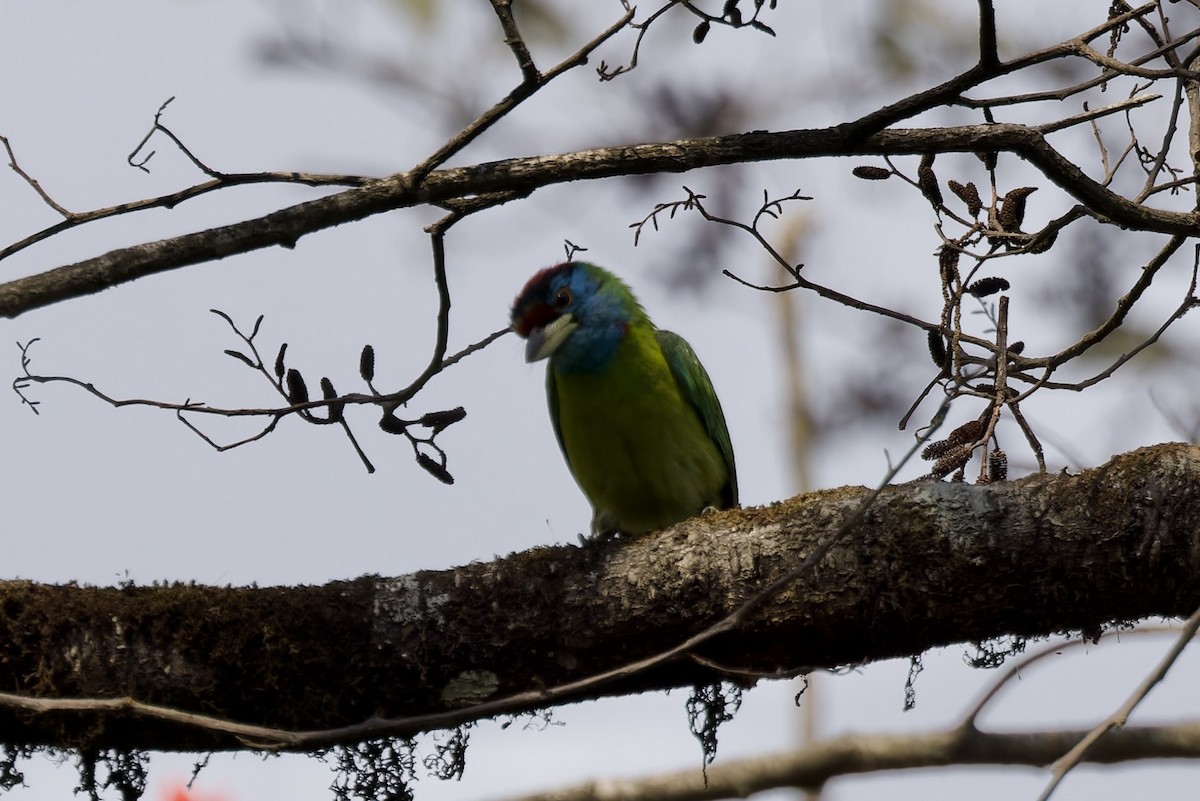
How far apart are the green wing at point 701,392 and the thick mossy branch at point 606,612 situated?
161cm

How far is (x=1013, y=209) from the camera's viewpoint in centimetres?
371

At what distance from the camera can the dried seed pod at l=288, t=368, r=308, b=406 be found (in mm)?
3371

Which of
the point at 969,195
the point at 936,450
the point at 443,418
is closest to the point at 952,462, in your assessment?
the point at 936,450

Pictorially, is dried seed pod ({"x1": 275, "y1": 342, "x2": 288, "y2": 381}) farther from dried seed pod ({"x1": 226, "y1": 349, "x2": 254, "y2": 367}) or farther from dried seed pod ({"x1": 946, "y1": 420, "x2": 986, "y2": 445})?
dried seed pod ({"x1": 946, "y1": 420, "x2": 986, "y2": 445})

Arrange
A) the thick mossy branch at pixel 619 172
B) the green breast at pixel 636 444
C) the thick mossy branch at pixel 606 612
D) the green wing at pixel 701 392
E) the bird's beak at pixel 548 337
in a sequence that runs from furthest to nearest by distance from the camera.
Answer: the green wing at pixel 701 392 < the bird's beak at pixel 548 337 < the green breast at pixel 636 444 < the thick mossy branch at pixel 606 612 < the thick mossy branch at pixel 619 172

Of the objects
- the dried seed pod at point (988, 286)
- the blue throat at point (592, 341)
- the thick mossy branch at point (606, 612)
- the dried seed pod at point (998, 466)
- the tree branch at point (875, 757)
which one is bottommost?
the tree branch at point (875, 757)

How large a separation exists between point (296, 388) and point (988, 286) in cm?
186

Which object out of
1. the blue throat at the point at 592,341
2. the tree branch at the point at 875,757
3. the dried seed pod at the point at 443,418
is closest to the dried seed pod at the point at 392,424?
the dried seed pod at the point at 443,418

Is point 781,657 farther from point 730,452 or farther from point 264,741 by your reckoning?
point 730,452

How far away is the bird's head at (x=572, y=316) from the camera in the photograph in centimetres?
519

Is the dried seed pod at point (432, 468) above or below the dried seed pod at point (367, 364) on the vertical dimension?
below

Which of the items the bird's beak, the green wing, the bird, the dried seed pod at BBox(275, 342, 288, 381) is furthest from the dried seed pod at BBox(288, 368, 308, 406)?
the green wing

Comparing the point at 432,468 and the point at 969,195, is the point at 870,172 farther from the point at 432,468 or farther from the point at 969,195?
the point at 432,468

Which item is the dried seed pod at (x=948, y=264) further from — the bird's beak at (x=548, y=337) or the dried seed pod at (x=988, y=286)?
the bird's beak at (x=548, y=337)
